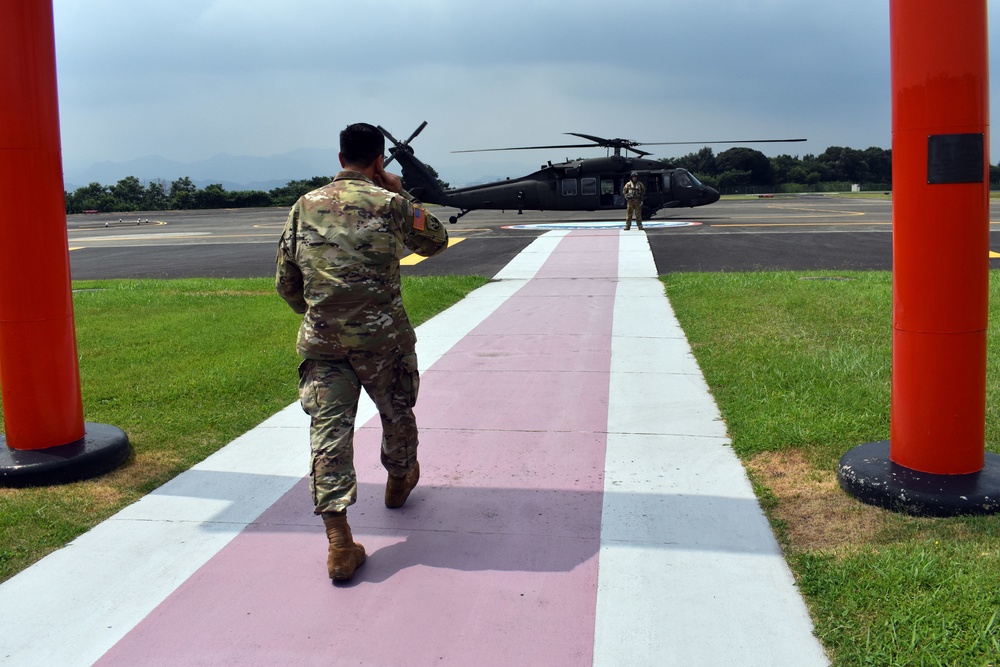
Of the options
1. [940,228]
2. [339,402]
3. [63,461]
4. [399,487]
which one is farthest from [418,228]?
[63,461]

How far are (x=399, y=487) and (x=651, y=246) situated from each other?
1597 cm

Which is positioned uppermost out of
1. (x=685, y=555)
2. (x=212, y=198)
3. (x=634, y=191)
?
(x=212, y=198)

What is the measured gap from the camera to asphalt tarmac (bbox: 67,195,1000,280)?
54.9ft

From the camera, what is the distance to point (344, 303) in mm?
3793

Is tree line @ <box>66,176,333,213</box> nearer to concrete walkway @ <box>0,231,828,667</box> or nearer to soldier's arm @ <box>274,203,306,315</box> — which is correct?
concrete walkway @ <box>0,231,828,667</box>

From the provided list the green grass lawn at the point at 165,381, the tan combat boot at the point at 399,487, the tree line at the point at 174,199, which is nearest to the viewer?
the tan combat boot at the point at 399,487

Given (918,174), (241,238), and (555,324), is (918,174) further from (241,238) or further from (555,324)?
(241,238)

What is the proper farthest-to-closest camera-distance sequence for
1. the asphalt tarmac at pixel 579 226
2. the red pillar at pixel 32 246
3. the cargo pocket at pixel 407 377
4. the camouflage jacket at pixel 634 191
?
1. the camouflage jacket at pixel 634 191
2. the asphalt tarmac at pixel 579 226
3. the red pillar at pixel 32 246
4. the cargo pocket at pixel 407 377

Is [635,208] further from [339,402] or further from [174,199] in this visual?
[174,199]

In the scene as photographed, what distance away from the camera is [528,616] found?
3.42 metres

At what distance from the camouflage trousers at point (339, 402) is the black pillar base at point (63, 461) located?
1.98 meters

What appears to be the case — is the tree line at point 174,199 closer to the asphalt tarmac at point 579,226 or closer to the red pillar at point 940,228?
the asphalt tarmac at point 579,226

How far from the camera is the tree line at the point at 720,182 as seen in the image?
6700 cm

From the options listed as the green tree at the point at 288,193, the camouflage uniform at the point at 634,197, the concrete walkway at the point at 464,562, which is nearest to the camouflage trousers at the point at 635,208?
the camouflage uniform at the point at 634,197
